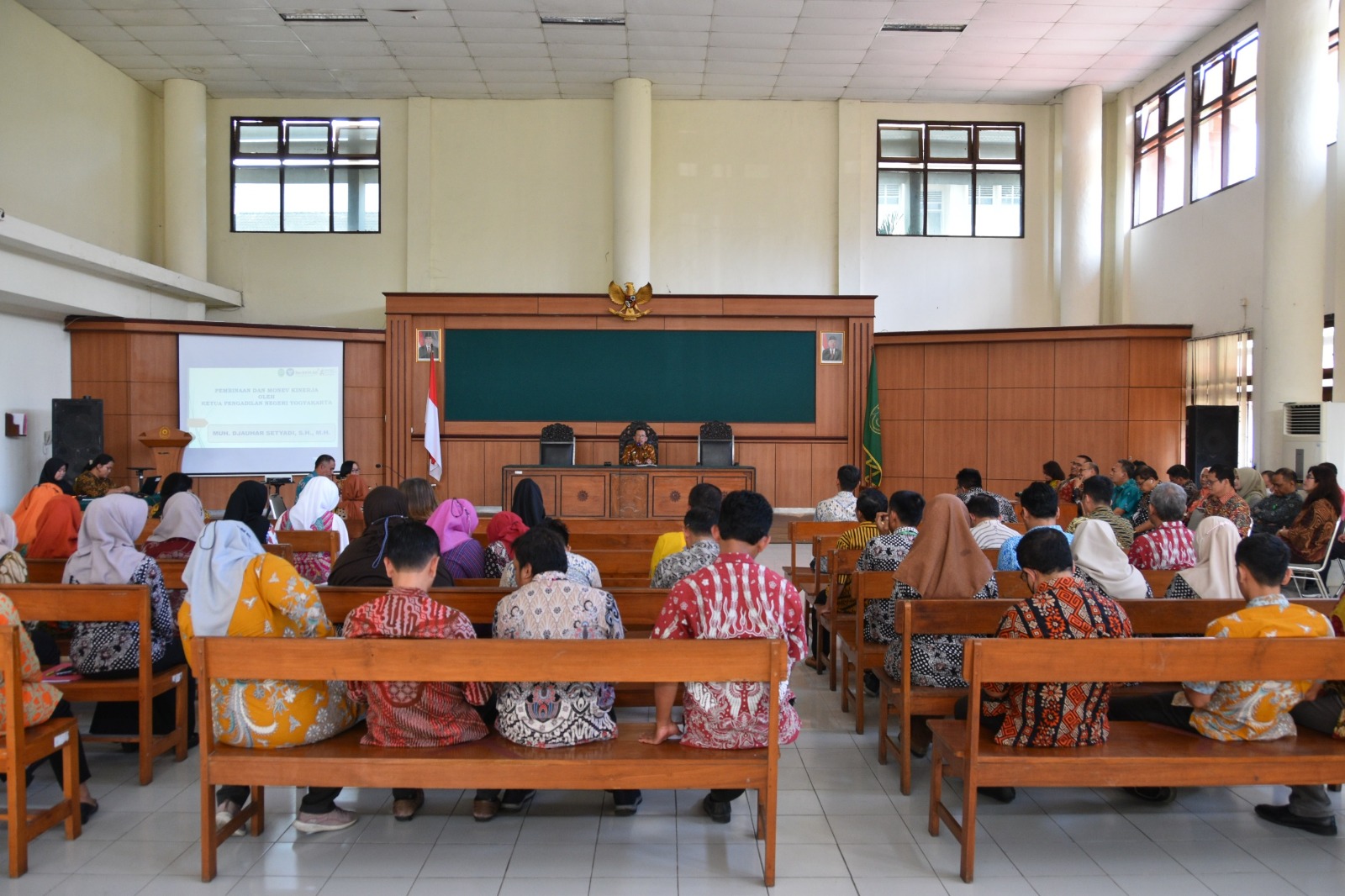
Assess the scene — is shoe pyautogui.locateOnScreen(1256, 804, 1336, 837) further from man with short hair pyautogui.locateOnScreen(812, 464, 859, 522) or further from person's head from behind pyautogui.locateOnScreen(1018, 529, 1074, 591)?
man with short hair pyautogui.locateOnScreen(812, 464, 859, 522)

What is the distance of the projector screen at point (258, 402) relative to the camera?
11.0 m

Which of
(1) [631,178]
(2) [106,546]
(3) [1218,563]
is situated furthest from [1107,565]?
(1) [631,178]

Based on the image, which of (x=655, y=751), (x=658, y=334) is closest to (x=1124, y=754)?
(x=655, y=751)

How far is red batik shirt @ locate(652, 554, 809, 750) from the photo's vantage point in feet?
8.98

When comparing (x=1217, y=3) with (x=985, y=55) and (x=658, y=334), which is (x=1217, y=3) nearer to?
(x=985, y=55)

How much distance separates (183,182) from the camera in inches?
475

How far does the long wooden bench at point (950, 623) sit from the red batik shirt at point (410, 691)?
1553mm

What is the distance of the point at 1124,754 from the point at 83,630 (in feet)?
12.2

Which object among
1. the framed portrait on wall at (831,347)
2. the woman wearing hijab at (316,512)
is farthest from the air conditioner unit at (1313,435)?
the woman wearing hijab at (316,512)

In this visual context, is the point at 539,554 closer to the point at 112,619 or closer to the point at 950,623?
the point at 950,623

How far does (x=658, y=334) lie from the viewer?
456 inches

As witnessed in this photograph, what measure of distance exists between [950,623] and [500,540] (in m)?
2.12

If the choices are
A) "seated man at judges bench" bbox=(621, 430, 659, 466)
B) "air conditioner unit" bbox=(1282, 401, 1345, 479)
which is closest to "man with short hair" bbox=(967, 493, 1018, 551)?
"air conditioner unit" bbox=(1282, 401, 1345, 479)

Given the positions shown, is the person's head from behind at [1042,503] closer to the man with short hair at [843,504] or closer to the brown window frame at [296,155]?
the man with short hair at [843,504]
